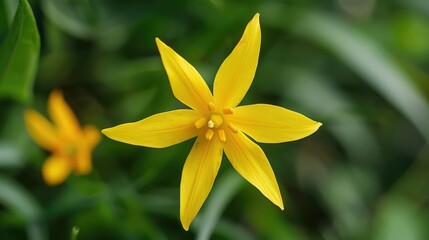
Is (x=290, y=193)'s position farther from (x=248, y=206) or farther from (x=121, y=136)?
(x=121, y=136)

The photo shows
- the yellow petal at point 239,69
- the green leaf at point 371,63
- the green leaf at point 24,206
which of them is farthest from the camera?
the green leaf at point 371,63

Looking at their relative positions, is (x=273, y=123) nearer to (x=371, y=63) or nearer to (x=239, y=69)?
(x=239, y=69)

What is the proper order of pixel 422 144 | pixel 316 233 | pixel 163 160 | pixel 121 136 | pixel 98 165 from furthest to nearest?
pixel 422 144, pixel 316 233, pixel 98 165, pixel 163 160, pixel 121 136

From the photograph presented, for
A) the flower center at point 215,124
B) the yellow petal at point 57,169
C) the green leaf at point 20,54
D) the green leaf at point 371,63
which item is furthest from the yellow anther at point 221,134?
the green leaf at point 371,63

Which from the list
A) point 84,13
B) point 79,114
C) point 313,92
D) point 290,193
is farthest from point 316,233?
point 84,13

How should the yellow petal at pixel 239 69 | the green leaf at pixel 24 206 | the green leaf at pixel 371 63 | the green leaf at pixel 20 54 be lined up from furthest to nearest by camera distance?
the green leaf at pixel 371 63 → the green leaf at pixel 24 206 → the green leaf at pixel 20 54 → the yellow petal at pixel 239 69

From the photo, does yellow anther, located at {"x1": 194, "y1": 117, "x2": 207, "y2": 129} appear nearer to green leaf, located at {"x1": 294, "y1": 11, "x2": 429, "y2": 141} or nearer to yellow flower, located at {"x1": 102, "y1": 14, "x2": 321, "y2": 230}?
yellow flower, located at {"x1": 102, "y1": 14, "x2": 321, "y2": 230}

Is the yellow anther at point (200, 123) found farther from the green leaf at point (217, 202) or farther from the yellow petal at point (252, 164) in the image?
the green leaf at point (217, 202)
